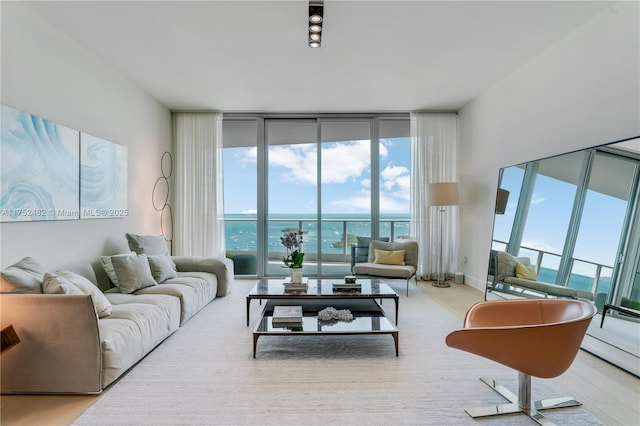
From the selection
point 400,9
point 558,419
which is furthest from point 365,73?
point 558,419

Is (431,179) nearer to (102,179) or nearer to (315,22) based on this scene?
(315,22)

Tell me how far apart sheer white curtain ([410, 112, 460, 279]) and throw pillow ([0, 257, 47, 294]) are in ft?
16.3

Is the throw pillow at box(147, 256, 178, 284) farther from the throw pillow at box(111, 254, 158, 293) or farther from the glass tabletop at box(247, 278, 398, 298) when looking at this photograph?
the glass tabletop at box(247, 278, 398, 298)

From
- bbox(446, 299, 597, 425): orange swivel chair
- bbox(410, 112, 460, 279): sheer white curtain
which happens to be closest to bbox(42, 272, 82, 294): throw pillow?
bbox(446, 299, 597, 425): orange swivel chair

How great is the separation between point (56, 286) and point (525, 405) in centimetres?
297

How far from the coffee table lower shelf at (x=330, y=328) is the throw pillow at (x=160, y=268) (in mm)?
1388

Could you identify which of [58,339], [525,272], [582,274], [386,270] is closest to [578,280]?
[582,274]

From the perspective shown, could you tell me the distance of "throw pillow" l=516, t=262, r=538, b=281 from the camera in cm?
371

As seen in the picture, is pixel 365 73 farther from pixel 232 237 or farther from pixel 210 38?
pixel 232 237

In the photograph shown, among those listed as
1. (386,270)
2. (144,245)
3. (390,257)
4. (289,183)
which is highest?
(289,183)

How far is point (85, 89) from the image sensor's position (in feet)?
12.5

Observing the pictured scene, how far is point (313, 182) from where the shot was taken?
629 centimetres

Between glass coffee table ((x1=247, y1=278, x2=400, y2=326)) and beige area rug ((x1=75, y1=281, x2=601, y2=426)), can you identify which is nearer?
beige area rug ((x1=75, y1=281, x2=601, y2=426))

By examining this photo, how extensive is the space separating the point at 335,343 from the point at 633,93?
3.00m
